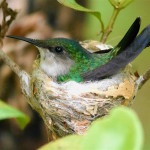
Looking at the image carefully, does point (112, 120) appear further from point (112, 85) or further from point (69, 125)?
point (112, 85)

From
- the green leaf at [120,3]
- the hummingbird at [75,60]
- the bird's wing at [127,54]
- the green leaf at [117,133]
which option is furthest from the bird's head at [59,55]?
the green leaf at [117,133]

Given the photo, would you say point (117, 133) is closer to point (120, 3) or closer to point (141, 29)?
point (120, 3)

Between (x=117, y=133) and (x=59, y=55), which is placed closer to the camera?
(x=117, y=133)

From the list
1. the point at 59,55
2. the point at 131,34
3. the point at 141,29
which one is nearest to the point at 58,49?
the point at 59,55

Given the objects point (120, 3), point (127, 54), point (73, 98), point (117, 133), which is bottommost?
point (73, 98)

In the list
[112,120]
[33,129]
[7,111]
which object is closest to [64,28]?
[33,129]

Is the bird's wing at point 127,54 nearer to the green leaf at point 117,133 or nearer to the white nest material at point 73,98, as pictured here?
the white nest material at point 73,98

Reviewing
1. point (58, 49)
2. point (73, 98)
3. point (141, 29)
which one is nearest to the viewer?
point (73, 98)

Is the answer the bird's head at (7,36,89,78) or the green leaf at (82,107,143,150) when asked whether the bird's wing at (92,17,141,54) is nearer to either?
the bird's head at (7,36,89,78)
